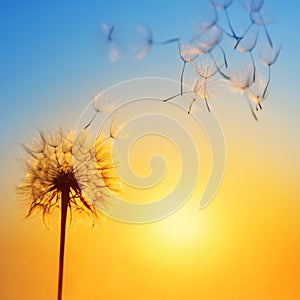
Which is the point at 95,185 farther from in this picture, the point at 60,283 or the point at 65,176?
the point at 60,283

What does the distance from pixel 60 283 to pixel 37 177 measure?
398cm

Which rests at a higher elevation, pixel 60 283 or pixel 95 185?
pixel 95 185

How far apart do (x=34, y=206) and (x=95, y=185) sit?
2.30 metres

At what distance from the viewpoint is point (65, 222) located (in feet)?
80.4

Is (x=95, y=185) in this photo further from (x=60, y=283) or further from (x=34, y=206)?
(x=60, y=283)

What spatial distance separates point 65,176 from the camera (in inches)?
977

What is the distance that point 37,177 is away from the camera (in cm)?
2439

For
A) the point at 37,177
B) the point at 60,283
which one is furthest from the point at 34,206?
the point at 60,283

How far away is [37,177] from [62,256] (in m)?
3.04

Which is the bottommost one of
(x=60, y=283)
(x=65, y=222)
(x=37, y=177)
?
(x=60, y=283)

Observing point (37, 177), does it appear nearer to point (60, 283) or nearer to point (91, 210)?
point (91, 210)

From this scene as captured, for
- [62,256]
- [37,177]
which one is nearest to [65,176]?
[37,177]

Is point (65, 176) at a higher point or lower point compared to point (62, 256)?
higher

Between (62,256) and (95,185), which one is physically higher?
(95,185)
